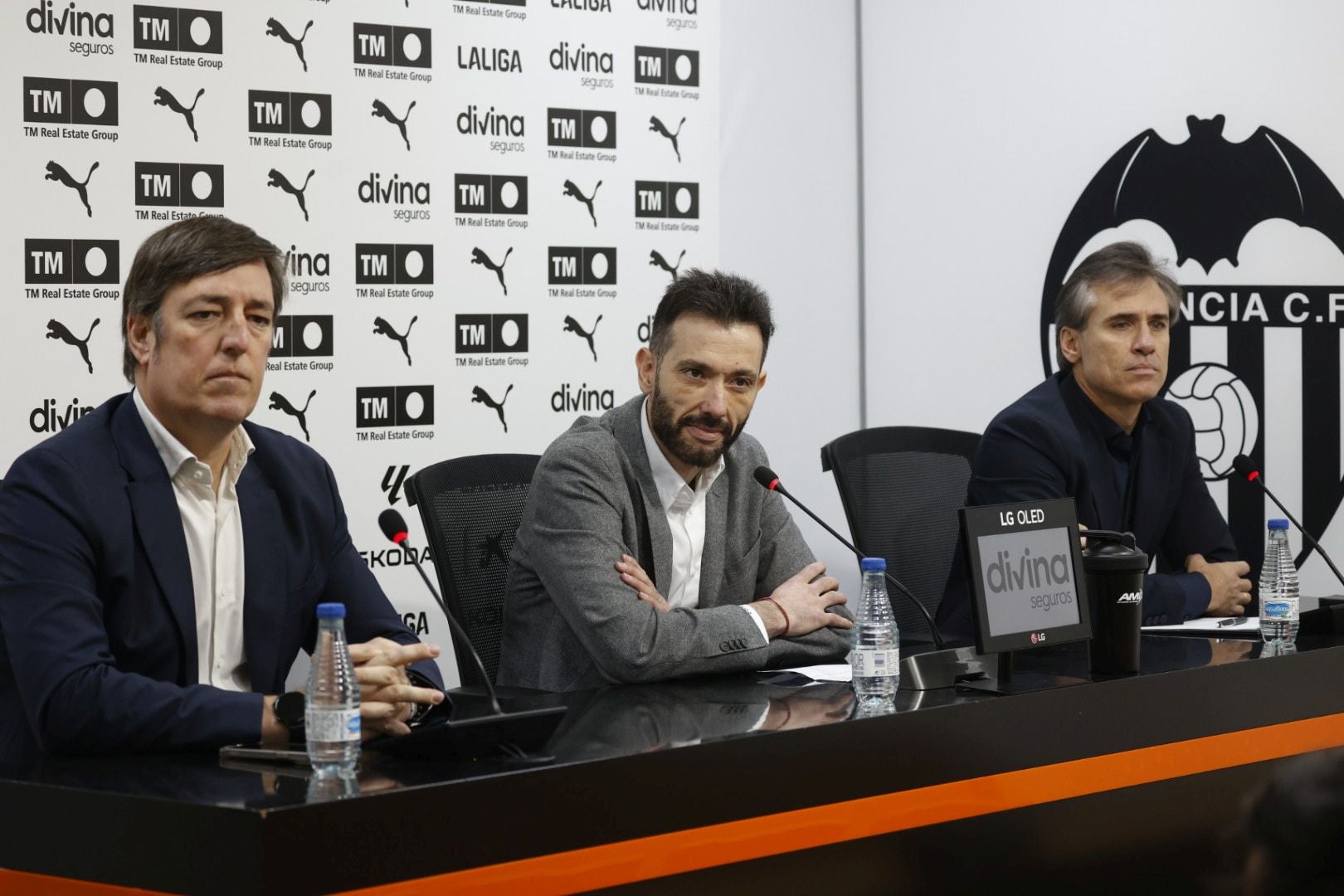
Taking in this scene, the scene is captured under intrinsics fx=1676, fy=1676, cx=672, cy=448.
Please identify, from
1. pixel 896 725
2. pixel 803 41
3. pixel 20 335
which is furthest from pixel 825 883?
pixel 803 41

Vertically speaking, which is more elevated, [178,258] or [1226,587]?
[178,258]

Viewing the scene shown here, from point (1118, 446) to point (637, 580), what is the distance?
1241 mm

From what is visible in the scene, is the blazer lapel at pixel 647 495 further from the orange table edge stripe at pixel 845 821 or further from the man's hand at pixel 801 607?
the orange table edge stripe at pixel 845 821

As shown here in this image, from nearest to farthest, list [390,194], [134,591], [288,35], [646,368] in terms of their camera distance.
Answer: [134,591], [646,368], [288,35], [390,194]

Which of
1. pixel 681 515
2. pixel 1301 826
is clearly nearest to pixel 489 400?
pixel 681 515

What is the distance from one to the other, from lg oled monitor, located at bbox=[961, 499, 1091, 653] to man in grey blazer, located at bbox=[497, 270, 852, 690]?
414 mm

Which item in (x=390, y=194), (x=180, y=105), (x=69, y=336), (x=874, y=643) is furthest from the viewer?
(x=390, y=194)

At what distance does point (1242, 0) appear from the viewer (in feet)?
13.6

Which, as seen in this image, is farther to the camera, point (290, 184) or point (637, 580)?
point (290, 184)

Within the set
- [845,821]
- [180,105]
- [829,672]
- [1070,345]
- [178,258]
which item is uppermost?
[180,105]

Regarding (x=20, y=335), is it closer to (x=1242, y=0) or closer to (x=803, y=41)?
(x=803, y=41)

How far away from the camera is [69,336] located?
3418mm

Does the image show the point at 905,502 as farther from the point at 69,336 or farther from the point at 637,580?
the point at 69,336

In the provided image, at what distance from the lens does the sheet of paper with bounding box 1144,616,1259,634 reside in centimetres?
304
